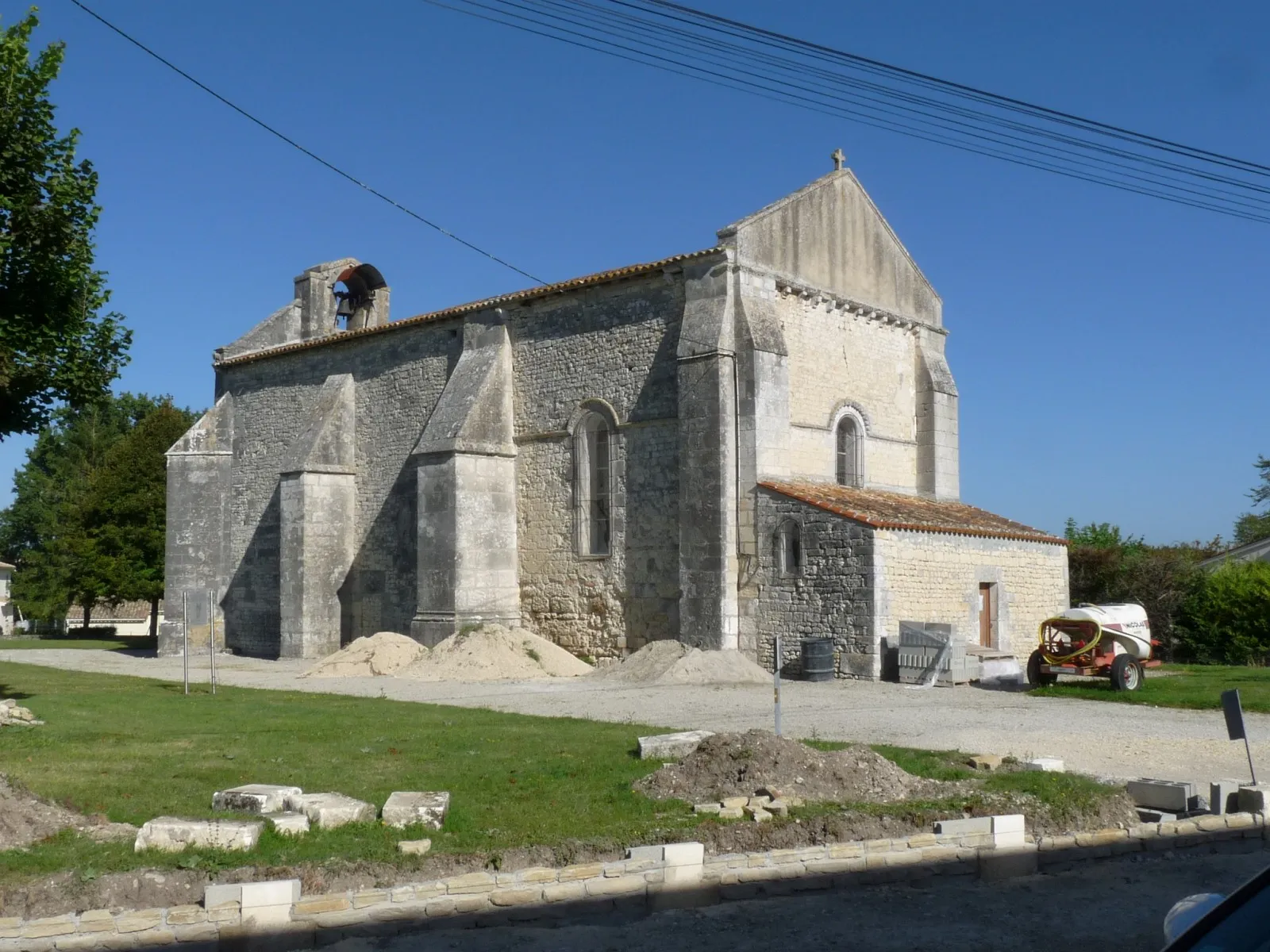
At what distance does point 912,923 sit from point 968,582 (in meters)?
15.2

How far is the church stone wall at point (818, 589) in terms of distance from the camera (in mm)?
18594

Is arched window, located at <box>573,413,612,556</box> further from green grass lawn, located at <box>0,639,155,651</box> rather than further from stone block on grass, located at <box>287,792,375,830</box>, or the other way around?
green grass lawn, located at <box>0,639,155,651</box>

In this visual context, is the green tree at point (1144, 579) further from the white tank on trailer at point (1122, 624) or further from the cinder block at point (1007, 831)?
the cinder block at point (1007, 831)

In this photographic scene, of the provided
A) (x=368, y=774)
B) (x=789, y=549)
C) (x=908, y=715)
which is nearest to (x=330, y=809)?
(x=368, y=774)

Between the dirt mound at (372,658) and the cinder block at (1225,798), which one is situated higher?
the dirt mound at (372,658)

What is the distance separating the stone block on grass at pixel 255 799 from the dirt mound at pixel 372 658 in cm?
1345

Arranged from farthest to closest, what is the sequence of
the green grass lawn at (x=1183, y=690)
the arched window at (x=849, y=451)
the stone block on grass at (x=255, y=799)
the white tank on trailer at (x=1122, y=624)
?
1. the arched window at (x=849, y=451)
2. the white tank on trailer at (x=1122, y=624)
3. the green grass lawn at (x=1183, y=690)
4. the stone block on grass at (x=255, y=799)

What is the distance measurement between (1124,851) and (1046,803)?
3.23ft

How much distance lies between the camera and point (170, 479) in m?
29.6

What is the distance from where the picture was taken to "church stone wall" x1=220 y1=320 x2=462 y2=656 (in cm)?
2547

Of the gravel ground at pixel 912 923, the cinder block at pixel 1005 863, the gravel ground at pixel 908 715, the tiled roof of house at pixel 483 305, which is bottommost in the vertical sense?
the gravel ground at pixel 912 923

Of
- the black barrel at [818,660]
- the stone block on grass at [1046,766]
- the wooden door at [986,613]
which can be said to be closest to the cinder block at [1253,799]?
the stone block on grass at [1046,766]

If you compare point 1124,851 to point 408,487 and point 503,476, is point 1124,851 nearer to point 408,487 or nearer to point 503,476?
point 503,476

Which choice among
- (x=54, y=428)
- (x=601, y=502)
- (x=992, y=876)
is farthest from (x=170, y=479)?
(x=54, y=428)
